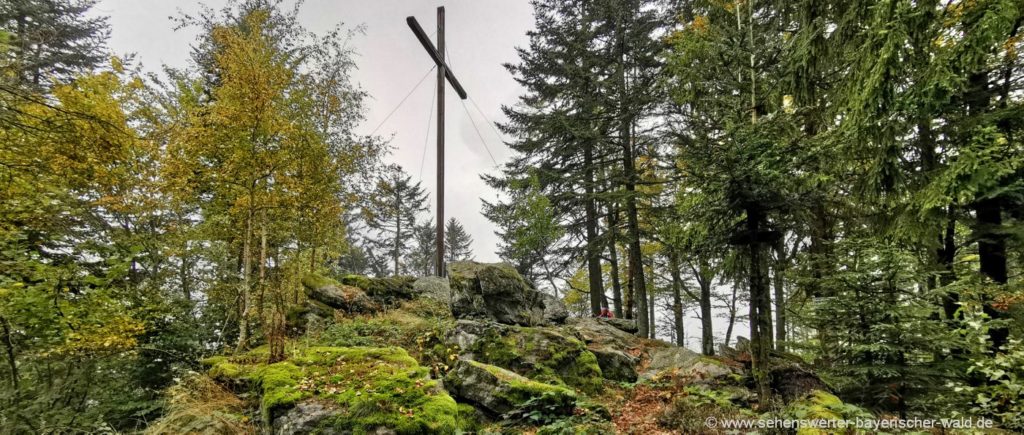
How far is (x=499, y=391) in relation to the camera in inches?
204

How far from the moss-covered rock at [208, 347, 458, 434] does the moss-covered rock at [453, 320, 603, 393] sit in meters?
1.74

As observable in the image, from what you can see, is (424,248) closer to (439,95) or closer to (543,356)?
(439,95)

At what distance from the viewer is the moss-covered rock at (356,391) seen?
3.90 meters

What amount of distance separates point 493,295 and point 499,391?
389 centimetres

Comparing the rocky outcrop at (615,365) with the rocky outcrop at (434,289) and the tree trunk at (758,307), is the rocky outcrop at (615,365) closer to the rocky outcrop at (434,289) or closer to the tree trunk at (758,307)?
the tree trunk at (758,307)

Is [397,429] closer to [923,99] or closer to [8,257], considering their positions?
[8,257]

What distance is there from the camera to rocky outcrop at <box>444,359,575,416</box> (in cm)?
509

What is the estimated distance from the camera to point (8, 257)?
16.8ft

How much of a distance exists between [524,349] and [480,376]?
5.45 ft

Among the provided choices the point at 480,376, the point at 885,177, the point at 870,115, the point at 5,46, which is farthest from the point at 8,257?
the point at 885,177

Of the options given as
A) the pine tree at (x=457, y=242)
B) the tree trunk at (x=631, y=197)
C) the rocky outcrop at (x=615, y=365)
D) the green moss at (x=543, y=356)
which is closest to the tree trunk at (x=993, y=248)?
the rocky outcrop at (x=615, y=365)

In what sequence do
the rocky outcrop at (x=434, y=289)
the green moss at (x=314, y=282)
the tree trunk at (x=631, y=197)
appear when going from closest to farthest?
the green moss at (x=314, y=282) < the rocky outcrop at (x=434, y=289) < the tree trunk at (x=631, y=197)

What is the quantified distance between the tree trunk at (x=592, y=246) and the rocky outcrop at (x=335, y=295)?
8245 mm

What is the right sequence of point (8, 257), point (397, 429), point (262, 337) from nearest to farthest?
point (397, 429), point (8, 257), point (262, 337)
